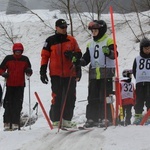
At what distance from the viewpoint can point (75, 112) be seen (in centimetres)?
1065

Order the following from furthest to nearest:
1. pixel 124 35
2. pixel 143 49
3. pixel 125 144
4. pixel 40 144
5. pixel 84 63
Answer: pixel 124 35, pixel 143 49, pixel 84 63, pixel 40 144, pixel 125 144

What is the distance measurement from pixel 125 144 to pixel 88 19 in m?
18.0

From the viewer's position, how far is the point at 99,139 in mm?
4086

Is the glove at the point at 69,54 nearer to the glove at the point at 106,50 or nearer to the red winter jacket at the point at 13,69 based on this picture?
the glove at the point at 106,50

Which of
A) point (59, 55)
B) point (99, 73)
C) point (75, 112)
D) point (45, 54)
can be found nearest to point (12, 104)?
point (45, 54)

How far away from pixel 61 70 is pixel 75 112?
16.3 feet

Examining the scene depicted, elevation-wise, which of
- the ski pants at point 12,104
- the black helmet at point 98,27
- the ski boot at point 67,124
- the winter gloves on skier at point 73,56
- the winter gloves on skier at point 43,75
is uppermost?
the black helmet at point 98,27

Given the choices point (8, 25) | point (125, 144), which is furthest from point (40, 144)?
point (8, 25)

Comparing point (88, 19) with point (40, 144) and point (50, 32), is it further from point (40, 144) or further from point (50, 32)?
point (40, 144)

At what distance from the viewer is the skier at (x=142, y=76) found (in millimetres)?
6508

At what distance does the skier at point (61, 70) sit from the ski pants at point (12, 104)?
1.10m

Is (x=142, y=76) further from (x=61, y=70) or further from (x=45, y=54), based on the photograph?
(x=45, y=54)

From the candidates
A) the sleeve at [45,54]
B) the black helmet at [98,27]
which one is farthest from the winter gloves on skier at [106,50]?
the sleeve at [45,54]

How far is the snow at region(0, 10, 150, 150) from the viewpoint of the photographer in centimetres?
402
